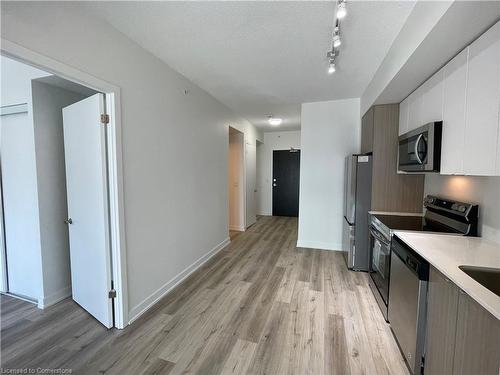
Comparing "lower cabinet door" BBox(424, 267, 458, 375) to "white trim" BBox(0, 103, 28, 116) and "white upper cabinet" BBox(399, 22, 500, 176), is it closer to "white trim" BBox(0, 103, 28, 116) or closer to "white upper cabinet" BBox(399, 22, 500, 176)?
"white upper cabinet" BBox(399, 22, 500, 176)

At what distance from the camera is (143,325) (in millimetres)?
2070

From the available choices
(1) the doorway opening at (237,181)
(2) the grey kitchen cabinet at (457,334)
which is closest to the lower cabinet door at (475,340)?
(2) the grey kitchen cabinet at (457,334)

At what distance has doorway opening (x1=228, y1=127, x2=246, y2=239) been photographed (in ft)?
17.3

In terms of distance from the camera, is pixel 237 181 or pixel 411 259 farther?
pixel 237 181

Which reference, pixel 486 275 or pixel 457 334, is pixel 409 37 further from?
pixel 457 334

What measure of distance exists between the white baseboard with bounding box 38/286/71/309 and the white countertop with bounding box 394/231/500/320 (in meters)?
3.48

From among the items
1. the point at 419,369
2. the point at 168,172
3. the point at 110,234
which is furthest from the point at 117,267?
the point at 419,369

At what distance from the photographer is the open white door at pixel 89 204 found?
76.5 inches

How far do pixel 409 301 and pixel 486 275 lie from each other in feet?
1.72

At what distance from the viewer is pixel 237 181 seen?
5406mm

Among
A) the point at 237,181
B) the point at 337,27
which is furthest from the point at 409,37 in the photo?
the point at 237,181

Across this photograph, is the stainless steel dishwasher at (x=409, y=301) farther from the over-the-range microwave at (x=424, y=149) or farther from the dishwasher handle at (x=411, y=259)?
the over-the-range microwave at (x=424, y=149)

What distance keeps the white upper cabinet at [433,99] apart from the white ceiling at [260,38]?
1.70 feet

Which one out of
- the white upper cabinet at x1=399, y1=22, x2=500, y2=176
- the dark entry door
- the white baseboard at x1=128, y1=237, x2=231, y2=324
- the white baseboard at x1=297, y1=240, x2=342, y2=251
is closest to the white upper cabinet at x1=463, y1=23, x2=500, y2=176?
the white upper cabinet at x1=399, y1=22, x2=500, y2=176
